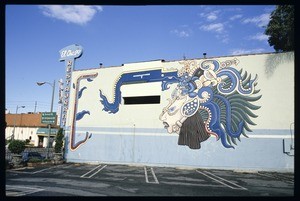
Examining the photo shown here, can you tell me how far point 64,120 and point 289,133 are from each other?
877 inches

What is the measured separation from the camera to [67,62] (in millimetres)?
28375

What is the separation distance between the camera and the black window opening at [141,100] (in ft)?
80.8

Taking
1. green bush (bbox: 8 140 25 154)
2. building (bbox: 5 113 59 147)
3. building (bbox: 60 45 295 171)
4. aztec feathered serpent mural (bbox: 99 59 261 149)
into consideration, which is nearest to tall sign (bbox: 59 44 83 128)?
building (bbox: 60 45 295 171)

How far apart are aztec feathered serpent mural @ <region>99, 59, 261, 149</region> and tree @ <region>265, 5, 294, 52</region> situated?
1024cm

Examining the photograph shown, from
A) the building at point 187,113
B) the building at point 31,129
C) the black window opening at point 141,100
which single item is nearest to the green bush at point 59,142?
the building at point 187,113

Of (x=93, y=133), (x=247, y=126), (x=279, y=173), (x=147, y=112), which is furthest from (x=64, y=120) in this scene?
(x=279, y=173)

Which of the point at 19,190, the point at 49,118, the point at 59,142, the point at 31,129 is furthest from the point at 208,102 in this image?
the point at 31,129

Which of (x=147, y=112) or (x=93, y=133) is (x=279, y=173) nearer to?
(x=147, y=112)

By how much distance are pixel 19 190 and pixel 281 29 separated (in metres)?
29.9

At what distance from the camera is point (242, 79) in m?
21.3

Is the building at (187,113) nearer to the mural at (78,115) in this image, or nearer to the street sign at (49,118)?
the mural at (78,115)

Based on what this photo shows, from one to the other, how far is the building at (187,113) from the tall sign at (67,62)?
13cm

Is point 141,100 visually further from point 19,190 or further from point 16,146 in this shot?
point 19,190

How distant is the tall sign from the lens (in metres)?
27.2
